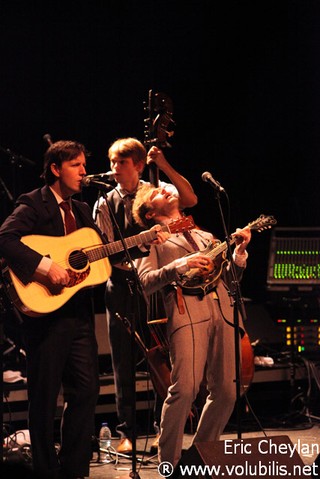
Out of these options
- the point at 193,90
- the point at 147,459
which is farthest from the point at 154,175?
the point at 193,90

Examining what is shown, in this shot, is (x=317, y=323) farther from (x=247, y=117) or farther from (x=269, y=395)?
(x=247, y=117)

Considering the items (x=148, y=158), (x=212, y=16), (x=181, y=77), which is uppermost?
(x=212, y=16)

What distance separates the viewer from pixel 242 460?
148 inches

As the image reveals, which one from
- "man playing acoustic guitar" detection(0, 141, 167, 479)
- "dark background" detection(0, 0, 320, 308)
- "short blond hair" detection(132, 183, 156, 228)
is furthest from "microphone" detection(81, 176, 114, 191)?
"dark background" detection(0, 0, 320, 308)

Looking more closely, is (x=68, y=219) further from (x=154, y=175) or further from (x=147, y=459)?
(x=147, y=459)

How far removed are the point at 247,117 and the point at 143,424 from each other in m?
3.51

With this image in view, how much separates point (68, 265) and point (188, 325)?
834mm

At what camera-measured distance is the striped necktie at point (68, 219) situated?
5070 mm

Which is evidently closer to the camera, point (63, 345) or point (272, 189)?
point (63, 345)

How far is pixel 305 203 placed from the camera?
350 inches

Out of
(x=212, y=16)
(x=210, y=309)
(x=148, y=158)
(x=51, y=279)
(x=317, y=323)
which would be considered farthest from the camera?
(x=212, y=16)

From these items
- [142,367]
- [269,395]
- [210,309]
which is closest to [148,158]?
[210,309]

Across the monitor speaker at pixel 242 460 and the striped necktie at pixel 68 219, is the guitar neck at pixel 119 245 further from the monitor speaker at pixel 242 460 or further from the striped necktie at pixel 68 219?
the monitor speaker at pixel 242 460

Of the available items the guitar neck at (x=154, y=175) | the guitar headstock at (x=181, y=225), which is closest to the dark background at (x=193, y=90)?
the guitar neck at (x=154, y=175)
